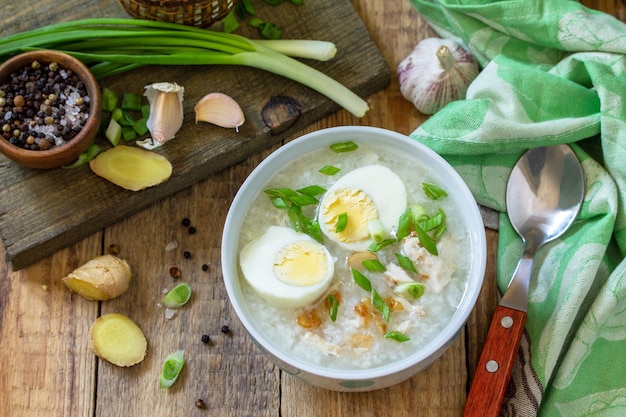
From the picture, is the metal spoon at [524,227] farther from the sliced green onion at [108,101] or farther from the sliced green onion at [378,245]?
the sliced green onion at [108,101]

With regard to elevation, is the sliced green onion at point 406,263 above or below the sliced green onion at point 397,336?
above

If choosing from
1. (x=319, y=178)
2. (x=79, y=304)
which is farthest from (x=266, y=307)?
(x=79, y=304)

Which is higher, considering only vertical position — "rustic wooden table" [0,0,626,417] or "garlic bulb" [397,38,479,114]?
"garlic bulb" [397,38,479,114]

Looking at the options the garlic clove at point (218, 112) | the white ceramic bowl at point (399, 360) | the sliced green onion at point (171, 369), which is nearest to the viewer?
the white ceramic bowl at point (399, 360)

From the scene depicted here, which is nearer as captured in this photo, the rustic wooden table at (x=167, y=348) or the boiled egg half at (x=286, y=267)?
the boiled egg half at (x=286, y=267)

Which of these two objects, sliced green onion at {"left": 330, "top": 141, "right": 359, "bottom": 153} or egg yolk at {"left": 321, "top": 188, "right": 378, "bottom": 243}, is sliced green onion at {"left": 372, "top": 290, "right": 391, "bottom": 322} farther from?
sliced green onion at {"left": 330, "top": 141, "right": 359, "bottom": 153}

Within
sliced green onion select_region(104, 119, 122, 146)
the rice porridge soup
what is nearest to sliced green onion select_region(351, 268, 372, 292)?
the rice porridge soup

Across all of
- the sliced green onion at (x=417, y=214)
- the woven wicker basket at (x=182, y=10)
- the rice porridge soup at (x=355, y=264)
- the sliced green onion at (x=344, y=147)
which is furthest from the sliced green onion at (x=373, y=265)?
the woven wicker basket at (x=182, y=10)
